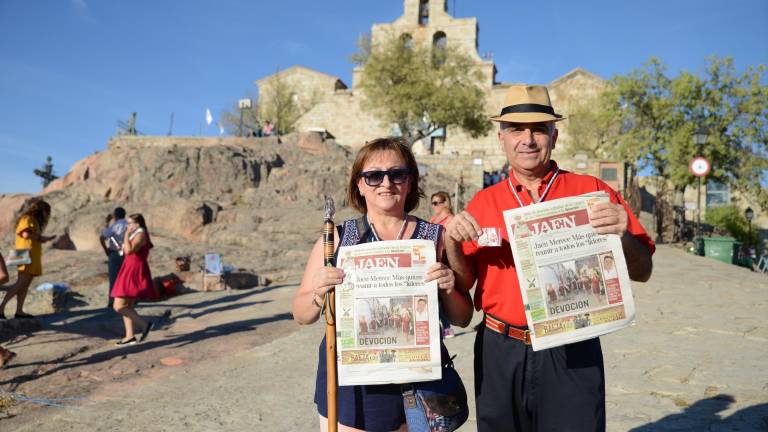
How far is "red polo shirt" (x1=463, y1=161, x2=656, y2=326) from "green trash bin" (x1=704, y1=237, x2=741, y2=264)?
731 inches

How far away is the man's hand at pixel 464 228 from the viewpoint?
2170 millimetres

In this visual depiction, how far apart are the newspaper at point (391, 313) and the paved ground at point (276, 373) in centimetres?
218

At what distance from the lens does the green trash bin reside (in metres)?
18.0

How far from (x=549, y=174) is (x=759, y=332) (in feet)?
20.3

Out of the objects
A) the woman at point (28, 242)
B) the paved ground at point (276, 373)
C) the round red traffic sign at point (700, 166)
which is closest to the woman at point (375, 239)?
the paved ground at point (276, 373)

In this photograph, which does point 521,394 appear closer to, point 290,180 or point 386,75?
point 290,180

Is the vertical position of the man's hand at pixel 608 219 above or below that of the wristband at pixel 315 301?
above

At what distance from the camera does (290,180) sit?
2512cm

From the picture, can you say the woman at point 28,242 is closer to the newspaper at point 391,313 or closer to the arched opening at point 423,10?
the newspaper at point 391,313

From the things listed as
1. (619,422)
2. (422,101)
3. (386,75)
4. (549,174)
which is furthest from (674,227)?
(549,174)

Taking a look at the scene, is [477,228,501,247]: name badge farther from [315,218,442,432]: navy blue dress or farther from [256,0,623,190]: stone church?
[256,0,623,190]: stone church

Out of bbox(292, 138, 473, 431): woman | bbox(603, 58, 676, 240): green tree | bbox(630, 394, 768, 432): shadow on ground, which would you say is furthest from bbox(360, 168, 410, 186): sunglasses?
bbox(603, 58, 676, 240): green tree

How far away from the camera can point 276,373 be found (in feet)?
19.1

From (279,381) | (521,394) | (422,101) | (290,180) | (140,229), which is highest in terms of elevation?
(422,101)
